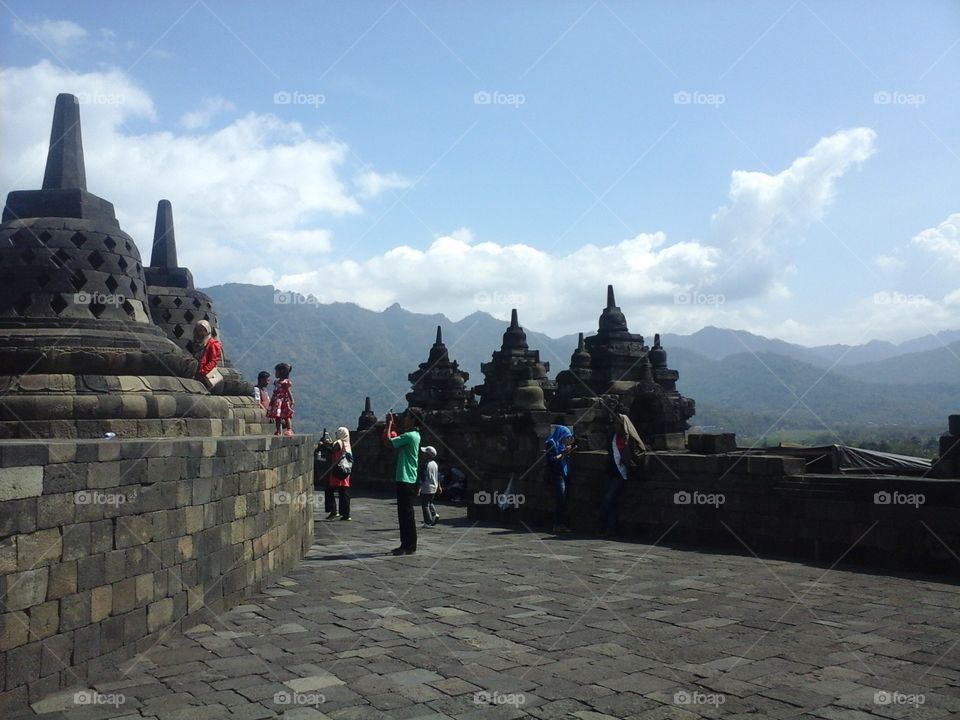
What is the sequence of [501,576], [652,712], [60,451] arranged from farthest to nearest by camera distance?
1. [501,576]
2. [60,451]
3. [652,712]

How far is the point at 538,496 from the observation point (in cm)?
1243

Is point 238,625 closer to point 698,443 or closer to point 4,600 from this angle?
point 4,600

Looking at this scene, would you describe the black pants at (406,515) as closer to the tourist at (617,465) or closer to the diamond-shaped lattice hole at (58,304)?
the tourist at (617,465)

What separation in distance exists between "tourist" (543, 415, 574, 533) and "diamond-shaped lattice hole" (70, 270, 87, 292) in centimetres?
623

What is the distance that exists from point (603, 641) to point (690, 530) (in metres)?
4.97

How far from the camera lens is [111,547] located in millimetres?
5117

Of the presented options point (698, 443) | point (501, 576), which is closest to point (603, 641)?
→ point (501, 576)
